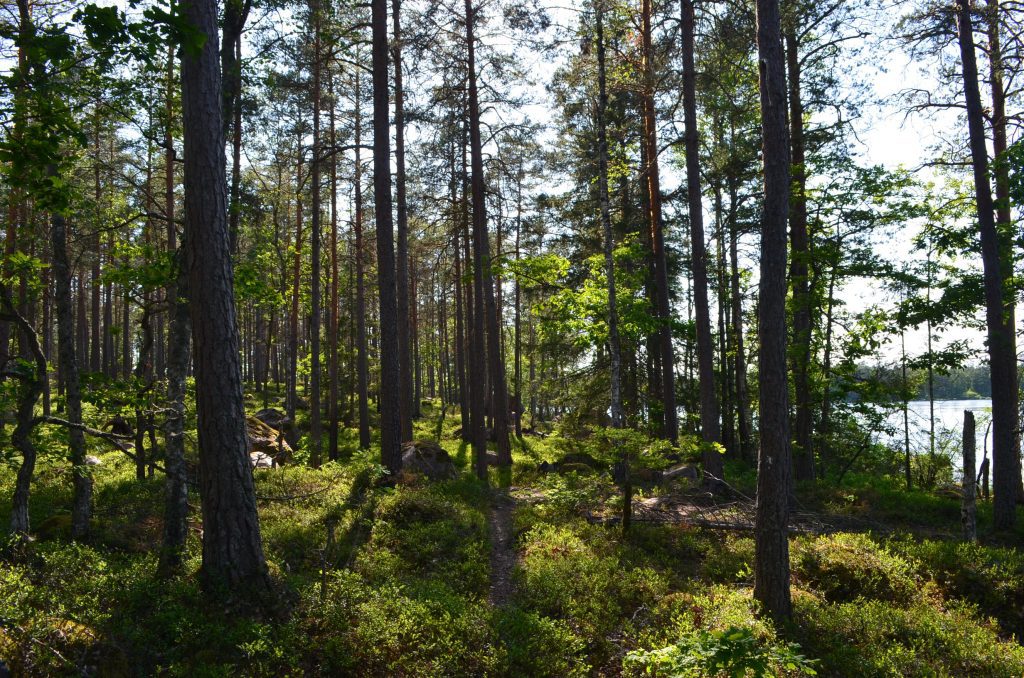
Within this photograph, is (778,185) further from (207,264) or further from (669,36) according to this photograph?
(669,36)

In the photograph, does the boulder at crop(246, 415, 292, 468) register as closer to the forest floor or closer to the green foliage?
the forest floor

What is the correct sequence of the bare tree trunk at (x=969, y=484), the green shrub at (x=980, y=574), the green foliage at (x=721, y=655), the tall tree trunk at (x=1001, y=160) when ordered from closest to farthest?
1. the green foliage at (x=721, y=655)
2. the green shrub at (x=980, y=574)
3. the bare tree trunk at (x=969, y=484)
4. the tall tree trunk at (x=1001, y=160)

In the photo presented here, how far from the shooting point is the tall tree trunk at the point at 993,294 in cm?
1147

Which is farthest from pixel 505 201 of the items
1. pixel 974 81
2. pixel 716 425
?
pixel 974 81

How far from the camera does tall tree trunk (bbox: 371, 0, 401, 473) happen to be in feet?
39.8

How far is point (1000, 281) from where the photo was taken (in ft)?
38.5

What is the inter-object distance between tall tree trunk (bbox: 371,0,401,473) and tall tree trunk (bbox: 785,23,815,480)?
33.4 ft

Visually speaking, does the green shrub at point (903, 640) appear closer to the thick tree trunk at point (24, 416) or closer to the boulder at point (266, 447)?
the thick tree trunk at point (24, 416)

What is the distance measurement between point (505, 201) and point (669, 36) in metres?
6.25

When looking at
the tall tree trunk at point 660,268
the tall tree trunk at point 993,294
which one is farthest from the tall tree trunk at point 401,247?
the tall tree trunk at point 993,294

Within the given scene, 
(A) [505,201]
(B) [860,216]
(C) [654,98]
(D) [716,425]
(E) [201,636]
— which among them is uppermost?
(C) [654,98]

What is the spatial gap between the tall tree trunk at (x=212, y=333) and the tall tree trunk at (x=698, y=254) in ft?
32.5

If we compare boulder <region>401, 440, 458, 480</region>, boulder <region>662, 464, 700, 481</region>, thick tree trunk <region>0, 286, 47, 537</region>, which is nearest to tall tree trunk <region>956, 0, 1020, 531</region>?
boulder <region>662, 464, 700, 481</region>

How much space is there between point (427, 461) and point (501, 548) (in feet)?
16.9
